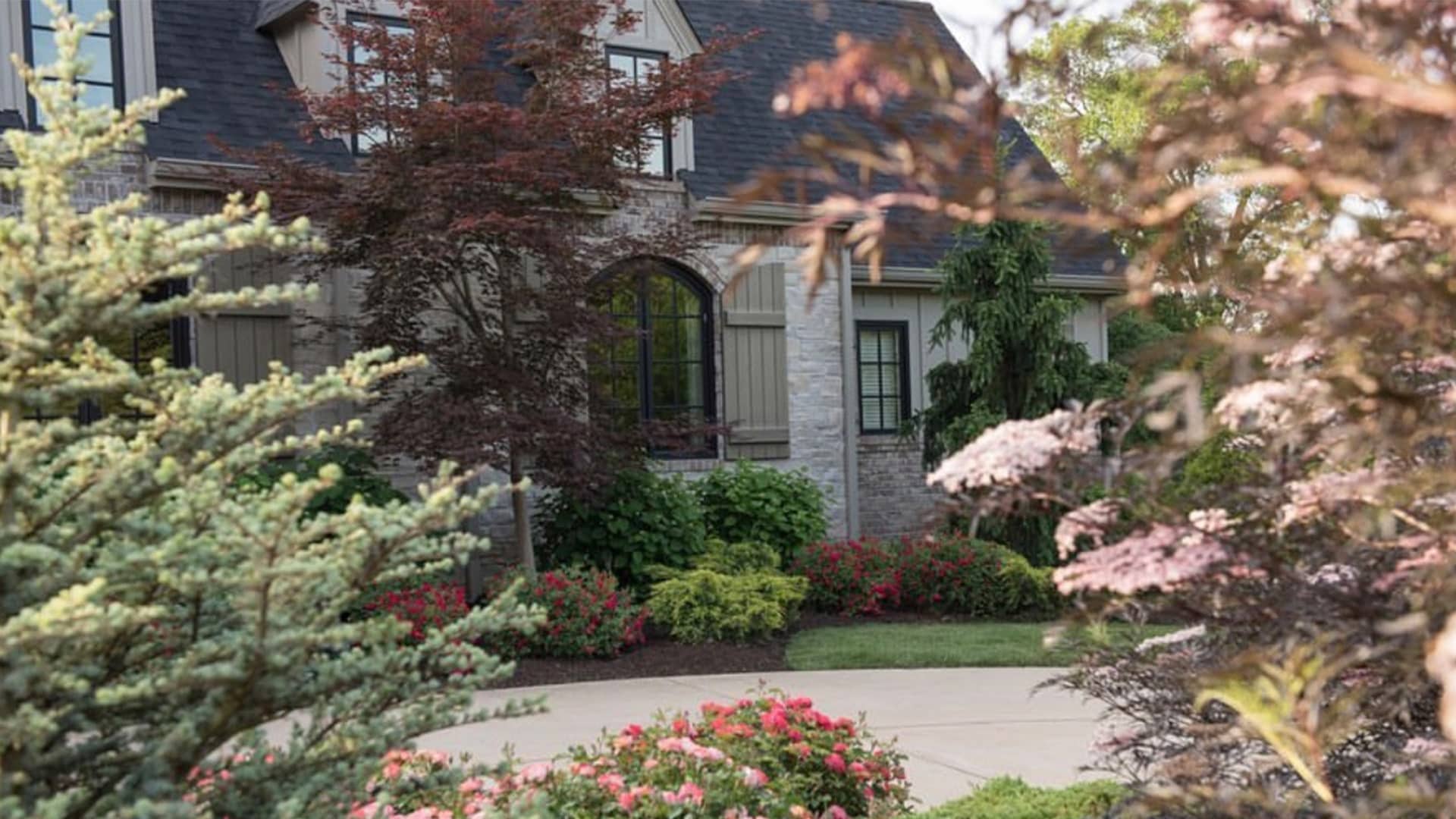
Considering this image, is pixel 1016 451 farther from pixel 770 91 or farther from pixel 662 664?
pixel 770 91

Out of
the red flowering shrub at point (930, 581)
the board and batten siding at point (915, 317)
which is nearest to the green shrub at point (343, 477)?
Answer: the red flowering shrub at point (930, 581)

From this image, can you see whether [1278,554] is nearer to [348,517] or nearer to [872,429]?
[348,517]

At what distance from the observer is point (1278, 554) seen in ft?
8.54

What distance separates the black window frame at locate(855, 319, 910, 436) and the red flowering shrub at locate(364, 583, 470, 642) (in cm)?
672

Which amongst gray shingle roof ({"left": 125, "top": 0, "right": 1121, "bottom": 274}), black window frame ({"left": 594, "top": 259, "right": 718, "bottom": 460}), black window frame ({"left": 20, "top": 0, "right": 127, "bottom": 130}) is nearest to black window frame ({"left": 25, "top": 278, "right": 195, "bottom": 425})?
gray shingle roof ({"left": 125, "top": 0, "right": 1121, "bottom": 274})

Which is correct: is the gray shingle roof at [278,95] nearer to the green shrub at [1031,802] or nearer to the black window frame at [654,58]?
the black window frame at [654,58]

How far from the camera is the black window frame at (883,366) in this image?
15.4m

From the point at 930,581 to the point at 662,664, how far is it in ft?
10.9

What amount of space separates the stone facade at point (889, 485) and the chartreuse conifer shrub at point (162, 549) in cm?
1238

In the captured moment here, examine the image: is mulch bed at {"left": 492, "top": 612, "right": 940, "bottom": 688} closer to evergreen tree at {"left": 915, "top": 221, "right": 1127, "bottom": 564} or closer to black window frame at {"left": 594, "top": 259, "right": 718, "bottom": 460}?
black window frame at {"left": 594, "top": 259, "right": 718, "bottom": 460}

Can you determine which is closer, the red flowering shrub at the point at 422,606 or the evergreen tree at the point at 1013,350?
the red flowering shrub at the point at 422,606

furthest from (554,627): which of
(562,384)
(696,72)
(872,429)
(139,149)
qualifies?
(872,429)

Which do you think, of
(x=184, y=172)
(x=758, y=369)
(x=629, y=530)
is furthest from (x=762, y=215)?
(x=184, y=172)

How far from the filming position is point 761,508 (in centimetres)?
1252
